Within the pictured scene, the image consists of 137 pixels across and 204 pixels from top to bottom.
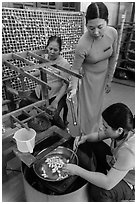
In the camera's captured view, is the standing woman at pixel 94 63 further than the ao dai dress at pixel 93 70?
No

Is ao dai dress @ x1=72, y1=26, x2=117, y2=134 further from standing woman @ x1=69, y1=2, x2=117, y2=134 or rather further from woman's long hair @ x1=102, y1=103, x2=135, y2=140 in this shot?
woman's long hair @ x1=102, y1=103, x2=135, y2=140

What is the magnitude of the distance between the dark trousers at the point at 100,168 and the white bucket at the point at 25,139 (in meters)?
0.40

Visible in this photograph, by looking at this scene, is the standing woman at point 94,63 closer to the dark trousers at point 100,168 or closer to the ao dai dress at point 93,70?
the ao dai dress at point 93,70

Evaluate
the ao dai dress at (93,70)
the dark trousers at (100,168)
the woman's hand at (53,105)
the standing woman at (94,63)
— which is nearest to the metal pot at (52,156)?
the dark trousers at (100,168)

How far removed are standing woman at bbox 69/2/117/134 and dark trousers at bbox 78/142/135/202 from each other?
44 cm

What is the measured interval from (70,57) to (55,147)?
67.9 inches

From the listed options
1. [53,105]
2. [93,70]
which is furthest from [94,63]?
[53,105]

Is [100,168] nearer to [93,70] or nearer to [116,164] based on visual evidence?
[116,164]

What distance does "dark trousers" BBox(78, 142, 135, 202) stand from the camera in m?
1.09

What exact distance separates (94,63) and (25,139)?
0.87 metres

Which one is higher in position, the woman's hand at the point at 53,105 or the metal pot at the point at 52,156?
the woman's hand at the point at 53,105

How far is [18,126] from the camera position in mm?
1214

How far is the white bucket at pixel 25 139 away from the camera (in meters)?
→ 1.08

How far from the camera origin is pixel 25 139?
→ 116 centimetres
